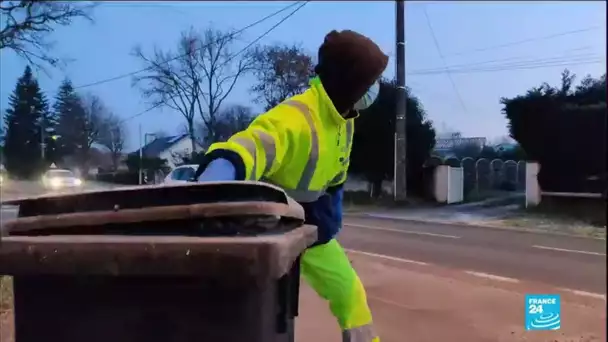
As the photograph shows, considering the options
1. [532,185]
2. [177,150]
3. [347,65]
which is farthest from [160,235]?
[532,185]

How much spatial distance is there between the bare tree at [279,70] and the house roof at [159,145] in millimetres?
478

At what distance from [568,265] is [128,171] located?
5.33 m

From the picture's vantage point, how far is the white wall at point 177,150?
3.26 metres

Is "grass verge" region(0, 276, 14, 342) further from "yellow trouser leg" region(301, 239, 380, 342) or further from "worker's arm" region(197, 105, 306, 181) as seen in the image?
"worker's arm" region(197, 105, 306, 181)

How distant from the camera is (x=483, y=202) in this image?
13047mm

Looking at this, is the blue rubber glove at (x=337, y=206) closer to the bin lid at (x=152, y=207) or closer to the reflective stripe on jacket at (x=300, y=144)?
the reflective stripe on jacket at (x=300, y=144)

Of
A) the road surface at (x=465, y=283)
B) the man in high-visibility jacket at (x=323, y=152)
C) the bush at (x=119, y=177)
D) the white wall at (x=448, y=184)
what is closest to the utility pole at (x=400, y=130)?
the white wall at (x=448, y=184)

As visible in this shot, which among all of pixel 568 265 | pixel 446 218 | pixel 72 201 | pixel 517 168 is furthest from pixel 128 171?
pixel 517 168

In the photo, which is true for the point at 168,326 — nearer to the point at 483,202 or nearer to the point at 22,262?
the point at 22,262

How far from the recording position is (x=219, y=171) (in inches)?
57.1

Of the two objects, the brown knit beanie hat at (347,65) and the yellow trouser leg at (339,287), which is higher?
the brown knit beanie hat at (347,65)

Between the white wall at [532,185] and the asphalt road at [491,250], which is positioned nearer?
the asphalt road at [491,250]

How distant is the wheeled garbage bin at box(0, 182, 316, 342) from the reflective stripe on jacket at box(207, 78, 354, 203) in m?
0.31

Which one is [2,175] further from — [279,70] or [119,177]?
[279,70]
